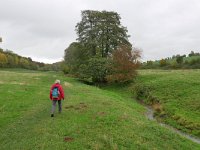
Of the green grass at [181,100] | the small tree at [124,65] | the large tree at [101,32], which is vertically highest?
the large tree at [101,32]

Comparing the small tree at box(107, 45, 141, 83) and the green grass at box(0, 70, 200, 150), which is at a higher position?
the small tree at box(107, 45, 141, 83)

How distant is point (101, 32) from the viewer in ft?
251

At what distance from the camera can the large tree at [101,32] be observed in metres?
75.3

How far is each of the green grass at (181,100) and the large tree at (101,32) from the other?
24809 millimetres

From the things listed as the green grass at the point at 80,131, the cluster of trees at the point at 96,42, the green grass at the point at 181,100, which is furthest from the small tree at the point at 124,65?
the green grass at the point at 80,131

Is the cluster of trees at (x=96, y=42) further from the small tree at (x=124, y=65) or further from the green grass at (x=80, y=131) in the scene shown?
the green grass at (x=80, y=131)

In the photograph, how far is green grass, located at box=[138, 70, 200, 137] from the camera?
102 ft

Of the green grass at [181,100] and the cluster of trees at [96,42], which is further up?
the cluster of trees at [96,42]

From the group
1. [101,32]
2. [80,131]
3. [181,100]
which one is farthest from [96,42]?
[80,131]

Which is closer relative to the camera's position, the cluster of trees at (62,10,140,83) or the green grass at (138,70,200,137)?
the green grass at (138,70,200,137)

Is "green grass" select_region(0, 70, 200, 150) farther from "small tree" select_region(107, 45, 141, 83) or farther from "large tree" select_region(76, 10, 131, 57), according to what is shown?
"large tree" select_region(76, 10, 131, 57)

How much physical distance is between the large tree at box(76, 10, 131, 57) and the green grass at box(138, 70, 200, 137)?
24809 mm

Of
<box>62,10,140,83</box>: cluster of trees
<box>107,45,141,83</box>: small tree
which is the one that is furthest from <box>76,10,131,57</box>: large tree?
<box>107,45,141,83</box>: small tree

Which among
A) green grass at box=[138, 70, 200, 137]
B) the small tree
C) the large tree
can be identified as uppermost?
the large tree
